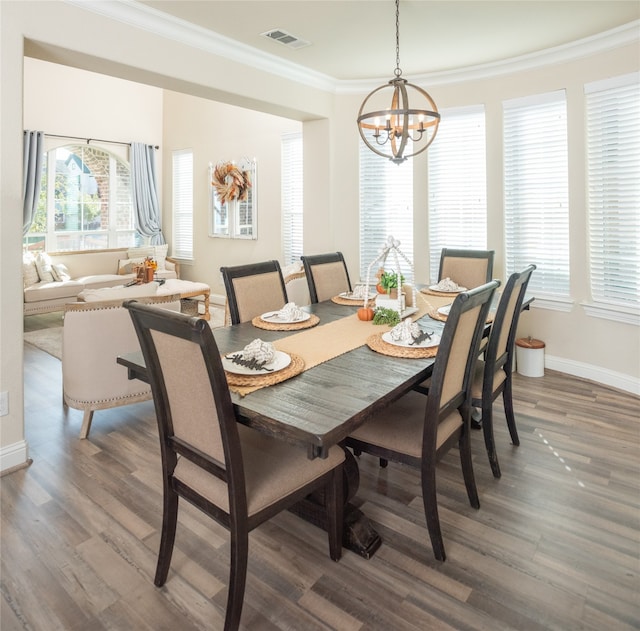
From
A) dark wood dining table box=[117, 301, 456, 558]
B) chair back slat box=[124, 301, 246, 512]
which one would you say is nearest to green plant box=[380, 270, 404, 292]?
dark wood dining table box=[117, 301, 456, 558]

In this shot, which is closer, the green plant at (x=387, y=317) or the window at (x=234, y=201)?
the green plant at (x=387, y=317)

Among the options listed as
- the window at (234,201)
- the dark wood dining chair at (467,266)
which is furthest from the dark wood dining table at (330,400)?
the window at (234,201)

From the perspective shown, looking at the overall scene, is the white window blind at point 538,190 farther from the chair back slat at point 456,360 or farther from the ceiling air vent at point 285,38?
the chair back slat at point 456,360

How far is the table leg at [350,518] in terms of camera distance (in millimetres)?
2021

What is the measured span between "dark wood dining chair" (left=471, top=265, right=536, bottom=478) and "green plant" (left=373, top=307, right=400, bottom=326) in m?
0.51

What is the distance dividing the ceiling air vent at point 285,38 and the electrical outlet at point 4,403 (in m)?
3.06

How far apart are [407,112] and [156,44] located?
6.34 ft

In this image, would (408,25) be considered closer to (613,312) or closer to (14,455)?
(613,312)

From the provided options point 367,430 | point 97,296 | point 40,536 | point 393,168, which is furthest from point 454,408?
point 393,168

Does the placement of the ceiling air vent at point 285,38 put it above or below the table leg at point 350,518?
above

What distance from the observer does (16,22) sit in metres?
2.60

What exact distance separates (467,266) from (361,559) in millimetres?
2797

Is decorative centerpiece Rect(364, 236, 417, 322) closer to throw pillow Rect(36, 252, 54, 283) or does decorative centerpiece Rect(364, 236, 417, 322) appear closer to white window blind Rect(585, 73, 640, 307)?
white window blind Rect(585, 73, 640, 307)

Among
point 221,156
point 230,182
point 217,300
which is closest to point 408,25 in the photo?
point 230,182
